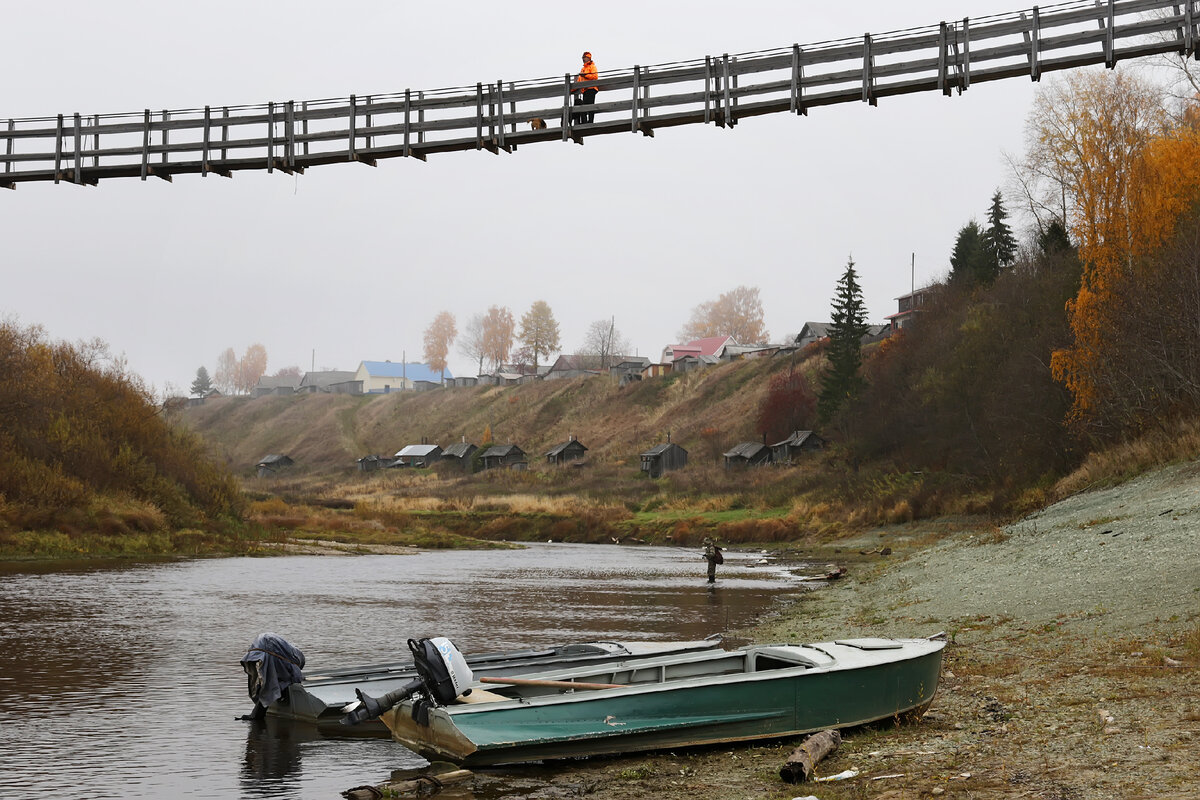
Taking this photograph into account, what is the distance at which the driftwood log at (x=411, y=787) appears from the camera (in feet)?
38.7

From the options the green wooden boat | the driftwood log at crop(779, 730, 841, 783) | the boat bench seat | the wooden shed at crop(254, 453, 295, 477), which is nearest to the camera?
the driftwood log at crop(779, 730, 841, 783)

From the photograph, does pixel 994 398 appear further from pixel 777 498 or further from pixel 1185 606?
pixel 1185 606

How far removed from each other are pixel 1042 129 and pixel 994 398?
12538mm

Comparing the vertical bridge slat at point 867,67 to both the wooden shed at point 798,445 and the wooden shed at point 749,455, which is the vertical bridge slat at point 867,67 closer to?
the wooden shed at point 798,445

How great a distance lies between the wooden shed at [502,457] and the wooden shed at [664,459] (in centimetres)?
2516

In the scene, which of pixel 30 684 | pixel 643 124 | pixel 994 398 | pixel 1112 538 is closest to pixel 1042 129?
pixel 994 398

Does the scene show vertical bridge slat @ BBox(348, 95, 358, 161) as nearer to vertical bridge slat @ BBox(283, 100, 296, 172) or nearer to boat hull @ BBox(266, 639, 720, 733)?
vertical bridge slat @ BBox(283, 100, 296, 172)

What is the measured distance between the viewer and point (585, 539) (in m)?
72.7

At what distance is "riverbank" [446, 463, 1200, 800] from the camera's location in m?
10.4

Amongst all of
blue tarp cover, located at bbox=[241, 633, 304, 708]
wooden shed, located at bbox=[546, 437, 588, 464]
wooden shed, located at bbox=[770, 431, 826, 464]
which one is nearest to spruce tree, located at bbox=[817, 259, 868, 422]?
wooden shed, located at bbox=[770, 431, 826, 464]

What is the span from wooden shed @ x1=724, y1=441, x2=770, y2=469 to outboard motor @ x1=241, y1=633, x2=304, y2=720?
83.6m

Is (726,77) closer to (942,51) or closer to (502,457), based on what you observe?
(942,51)

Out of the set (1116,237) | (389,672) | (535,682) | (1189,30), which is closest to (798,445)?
(1116,237)

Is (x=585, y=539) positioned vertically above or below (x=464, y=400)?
below
